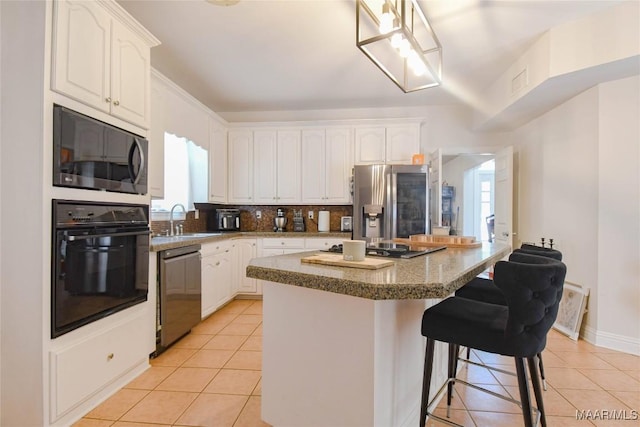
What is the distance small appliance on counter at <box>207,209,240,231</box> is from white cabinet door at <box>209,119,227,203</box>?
0.20 metres

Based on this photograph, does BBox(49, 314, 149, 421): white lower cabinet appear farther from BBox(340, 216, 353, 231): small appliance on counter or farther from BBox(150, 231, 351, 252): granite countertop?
BBox(340, 216, 353, 231): small appliance on counter

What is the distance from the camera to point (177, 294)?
2.73 metres

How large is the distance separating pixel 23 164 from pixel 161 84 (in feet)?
4.95

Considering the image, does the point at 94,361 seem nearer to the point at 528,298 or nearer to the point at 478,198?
the point at 528,298

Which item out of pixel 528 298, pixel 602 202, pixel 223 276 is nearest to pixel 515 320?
pixel 528 298

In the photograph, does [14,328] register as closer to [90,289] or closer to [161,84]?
[90,289]

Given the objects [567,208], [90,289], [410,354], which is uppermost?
Result: [567,208]

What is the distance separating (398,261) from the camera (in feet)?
4.90

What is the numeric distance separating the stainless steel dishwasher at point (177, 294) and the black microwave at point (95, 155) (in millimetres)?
672

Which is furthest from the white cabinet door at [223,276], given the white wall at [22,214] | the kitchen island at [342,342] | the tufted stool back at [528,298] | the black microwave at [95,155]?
the tufted stool back at [528,298]

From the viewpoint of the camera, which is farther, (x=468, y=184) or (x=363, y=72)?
(x=468, y=184)

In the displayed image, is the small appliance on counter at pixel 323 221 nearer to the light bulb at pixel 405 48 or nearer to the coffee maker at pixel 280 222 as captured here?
the coffee maker at pixel 280 222

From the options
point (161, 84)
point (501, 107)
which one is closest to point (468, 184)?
point (501, 107)

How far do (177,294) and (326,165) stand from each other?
2.47 metres
